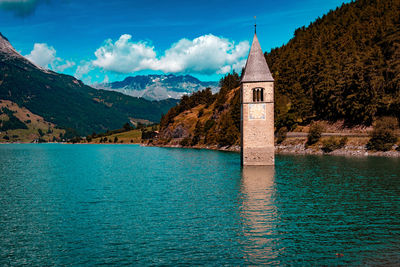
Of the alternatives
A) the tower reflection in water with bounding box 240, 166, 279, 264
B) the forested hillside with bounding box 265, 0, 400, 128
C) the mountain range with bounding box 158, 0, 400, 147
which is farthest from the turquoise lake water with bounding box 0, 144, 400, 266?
the mountain range with bounding box 158, 0, 400, 147

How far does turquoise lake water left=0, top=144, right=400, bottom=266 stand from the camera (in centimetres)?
1872

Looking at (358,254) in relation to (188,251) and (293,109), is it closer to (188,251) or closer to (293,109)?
(188,251)

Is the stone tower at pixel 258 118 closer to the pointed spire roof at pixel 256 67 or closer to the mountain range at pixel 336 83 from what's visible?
the pointed spire roof at pixel 256 67

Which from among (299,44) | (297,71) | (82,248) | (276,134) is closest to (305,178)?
(82,248)

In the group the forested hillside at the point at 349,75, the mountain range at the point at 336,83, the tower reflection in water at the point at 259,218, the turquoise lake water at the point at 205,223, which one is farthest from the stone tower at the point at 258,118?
the mountain range at the point at 336,83

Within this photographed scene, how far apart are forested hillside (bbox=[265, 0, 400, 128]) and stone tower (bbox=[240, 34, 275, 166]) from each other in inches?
1770

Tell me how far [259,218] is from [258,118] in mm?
35394

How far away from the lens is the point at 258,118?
2362 inches

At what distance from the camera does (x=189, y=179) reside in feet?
162

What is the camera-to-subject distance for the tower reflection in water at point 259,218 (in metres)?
19.0

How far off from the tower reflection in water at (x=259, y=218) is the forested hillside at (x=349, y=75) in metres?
60.0

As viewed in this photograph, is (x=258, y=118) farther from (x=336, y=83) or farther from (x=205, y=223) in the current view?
(x=336, y=83)

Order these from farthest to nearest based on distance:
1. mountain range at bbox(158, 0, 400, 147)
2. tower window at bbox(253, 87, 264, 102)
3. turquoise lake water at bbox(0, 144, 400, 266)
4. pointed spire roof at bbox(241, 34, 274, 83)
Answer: mountain range at bbox(158, 0, 400, 147)
tower window at bbox(253, 87, 264, 102)
pointed spire roof at bbox(241, 34, 274, 83)
turquoise lake water at bbox(0, 144, 400, 266)

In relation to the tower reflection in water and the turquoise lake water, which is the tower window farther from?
the turquoise lake water
